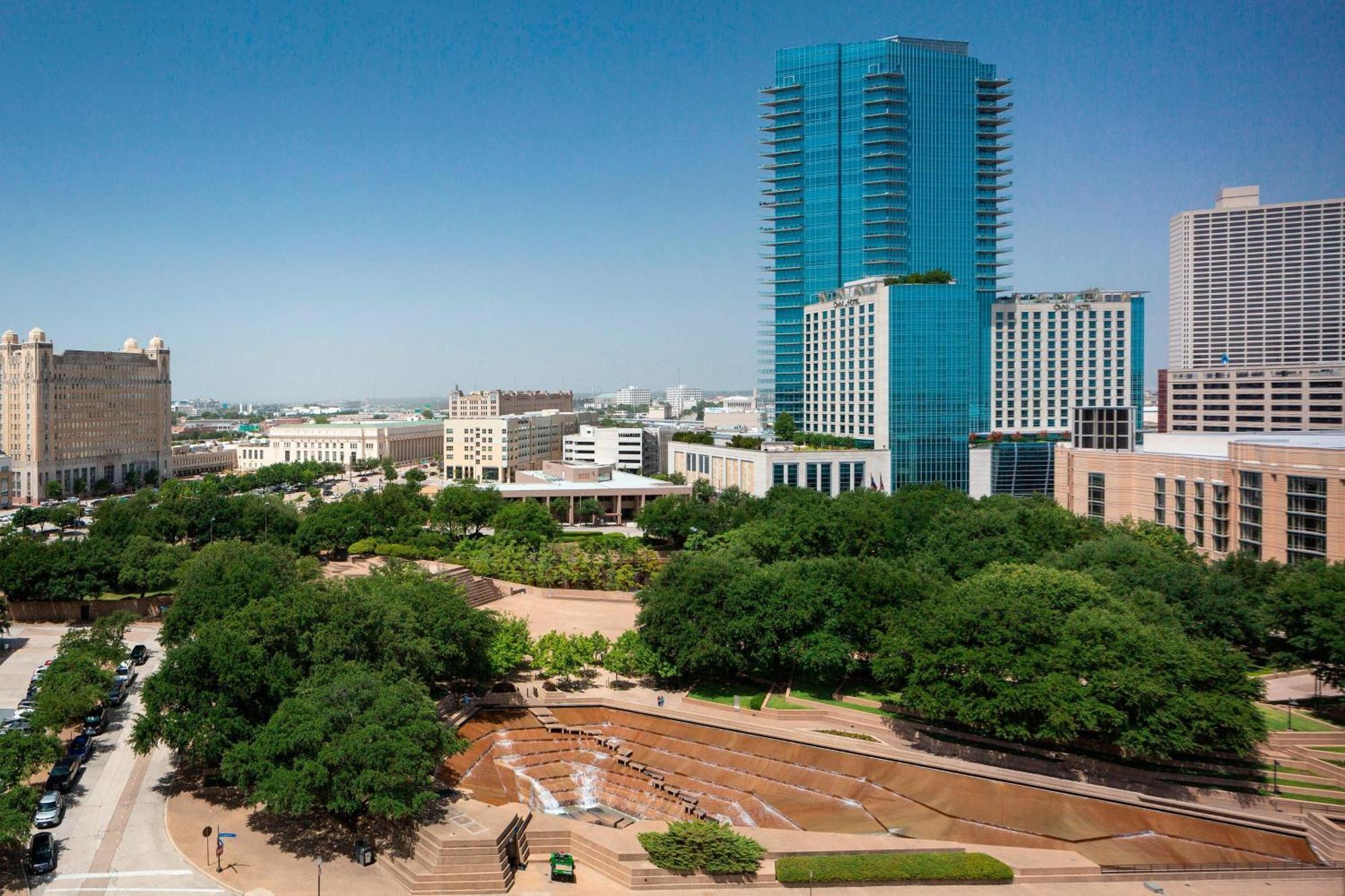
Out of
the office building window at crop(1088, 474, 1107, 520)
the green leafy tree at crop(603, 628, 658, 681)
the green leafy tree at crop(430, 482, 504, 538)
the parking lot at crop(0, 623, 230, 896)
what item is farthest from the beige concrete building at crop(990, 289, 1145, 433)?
the parking lot at crop(0, 623, 230, 896)

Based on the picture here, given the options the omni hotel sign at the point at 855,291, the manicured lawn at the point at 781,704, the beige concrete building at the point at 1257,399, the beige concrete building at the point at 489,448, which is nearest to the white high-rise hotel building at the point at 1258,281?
the beige concrete building at the point at 1257,399

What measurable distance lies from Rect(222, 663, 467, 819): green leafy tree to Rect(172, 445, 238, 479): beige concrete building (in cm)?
12976

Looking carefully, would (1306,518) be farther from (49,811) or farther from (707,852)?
(49,811)

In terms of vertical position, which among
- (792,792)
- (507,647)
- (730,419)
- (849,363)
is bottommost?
(792,792)

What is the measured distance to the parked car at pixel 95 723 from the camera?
33919mm

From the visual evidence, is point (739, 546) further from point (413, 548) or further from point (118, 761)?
point (118, 761)

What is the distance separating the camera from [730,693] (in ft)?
124

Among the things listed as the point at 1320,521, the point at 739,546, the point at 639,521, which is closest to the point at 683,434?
the point at 639,521

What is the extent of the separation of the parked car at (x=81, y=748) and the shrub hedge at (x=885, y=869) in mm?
24064

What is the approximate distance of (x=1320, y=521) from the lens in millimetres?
44469

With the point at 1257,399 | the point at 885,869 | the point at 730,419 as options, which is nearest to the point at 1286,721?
the point at 885,869

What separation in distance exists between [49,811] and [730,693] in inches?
926

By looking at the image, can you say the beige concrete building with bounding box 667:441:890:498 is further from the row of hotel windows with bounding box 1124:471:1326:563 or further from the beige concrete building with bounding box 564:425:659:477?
the beige concrete building with bounding box 564:425:659:477

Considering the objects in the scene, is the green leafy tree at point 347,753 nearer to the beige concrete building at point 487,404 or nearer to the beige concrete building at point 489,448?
the beige concrete building at point 489,448
